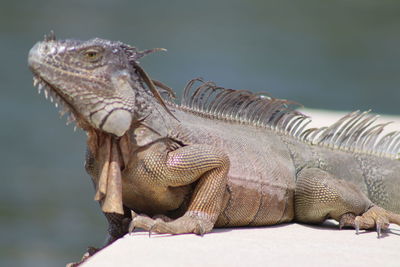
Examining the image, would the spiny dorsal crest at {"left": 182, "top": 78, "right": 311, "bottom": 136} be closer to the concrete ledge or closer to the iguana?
the iguana

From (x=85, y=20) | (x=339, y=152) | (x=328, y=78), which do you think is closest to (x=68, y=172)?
(x=85, y=20)

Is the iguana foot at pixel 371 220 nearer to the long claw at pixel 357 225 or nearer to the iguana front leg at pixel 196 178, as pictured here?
the long claw at pixel 357 225

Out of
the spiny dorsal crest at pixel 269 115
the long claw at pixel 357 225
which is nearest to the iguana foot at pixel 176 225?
the spiny dorsal crest at pixel 269 115

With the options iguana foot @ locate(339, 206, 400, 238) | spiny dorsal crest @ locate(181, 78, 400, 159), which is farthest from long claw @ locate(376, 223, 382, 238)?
spiny dorsal crest @ locate(181, 78, 400, 159)

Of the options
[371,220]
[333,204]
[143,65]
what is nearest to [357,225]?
[371,220]

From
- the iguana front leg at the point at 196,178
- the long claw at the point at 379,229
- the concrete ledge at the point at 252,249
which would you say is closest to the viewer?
the concrete ledge at the point at 252,249

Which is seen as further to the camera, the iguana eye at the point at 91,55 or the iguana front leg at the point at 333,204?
the iguana front leg at the point at 333,204

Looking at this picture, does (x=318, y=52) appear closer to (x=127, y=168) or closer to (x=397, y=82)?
(x=397, y=82)
